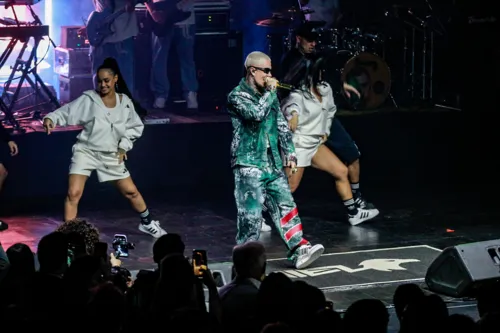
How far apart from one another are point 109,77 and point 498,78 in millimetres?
7921

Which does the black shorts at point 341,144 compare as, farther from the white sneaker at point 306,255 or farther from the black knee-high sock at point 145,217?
the white sneaker at point 306,255

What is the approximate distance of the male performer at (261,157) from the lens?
988cm

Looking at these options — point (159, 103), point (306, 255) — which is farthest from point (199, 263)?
point (159, 103)

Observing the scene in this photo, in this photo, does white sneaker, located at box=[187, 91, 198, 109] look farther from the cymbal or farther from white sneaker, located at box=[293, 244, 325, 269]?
white sneaker, located at box=[293, 244, 325, 269]

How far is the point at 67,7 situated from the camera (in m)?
16.7

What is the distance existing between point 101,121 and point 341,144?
2774 millimetres

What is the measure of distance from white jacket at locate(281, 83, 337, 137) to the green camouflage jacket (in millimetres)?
1258

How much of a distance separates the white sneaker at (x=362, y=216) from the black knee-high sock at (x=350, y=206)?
4 cm

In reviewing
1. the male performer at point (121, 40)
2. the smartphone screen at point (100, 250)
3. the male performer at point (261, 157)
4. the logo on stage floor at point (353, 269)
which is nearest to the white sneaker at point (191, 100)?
the male performer at point (121, 40)

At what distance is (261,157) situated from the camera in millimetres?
10047

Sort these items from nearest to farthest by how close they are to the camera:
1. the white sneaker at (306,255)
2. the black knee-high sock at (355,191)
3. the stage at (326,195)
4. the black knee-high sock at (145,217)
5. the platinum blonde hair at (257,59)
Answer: the platinum blonde hair at (257,59) → the white sneaker at (306,255) → the stage at (326,195) → the black knee-high sock at (145,217) → the black knee-high sock at (355,191)

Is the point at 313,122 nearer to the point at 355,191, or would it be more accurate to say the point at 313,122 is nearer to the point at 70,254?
the point at 355,191

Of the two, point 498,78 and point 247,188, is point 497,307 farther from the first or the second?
point 498,78

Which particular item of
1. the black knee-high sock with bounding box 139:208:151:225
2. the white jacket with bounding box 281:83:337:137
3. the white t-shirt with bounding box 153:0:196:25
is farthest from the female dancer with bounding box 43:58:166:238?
the white t-shirt with bounding box 153:0:196:25
